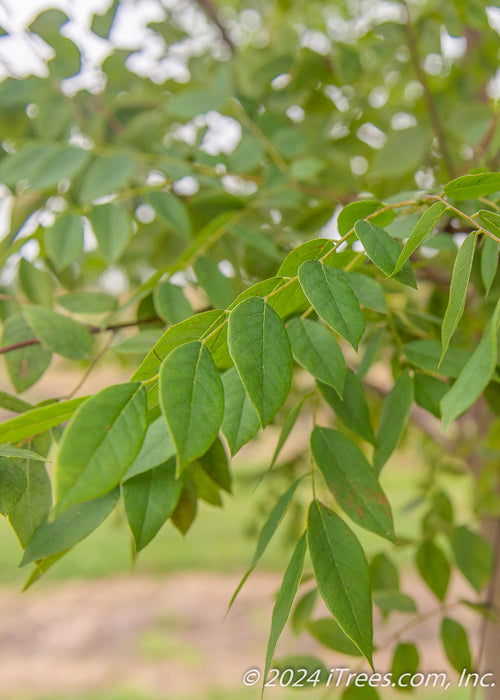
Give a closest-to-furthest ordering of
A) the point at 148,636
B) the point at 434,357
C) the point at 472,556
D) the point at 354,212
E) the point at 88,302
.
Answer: the point at 354,212
the point at 434,357
the point at 88,302
the point at 472,556
the point at 148,636

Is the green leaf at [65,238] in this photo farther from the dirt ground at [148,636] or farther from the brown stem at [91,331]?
the dirt ground at [148,636]

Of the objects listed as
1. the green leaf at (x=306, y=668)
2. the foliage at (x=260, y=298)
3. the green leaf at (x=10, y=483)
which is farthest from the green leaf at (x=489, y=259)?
the green leaf at (x=306, y=668)

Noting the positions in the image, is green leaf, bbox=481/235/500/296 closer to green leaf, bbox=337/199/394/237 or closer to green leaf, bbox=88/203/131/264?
green leaf, bbox=337/199/394/237

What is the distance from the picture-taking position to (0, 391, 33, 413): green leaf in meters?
0.46

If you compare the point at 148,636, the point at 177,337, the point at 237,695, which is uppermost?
the point at 177,337

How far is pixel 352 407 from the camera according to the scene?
49 cm

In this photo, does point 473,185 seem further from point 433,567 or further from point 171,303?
point 433,567

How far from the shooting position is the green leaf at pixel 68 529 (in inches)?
15.8

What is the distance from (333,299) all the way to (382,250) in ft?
0.14

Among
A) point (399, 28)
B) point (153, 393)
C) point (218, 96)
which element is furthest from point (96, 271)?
point (153, 393)

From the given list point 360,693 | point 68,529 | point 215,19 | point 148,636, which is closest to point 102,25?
point 215,19

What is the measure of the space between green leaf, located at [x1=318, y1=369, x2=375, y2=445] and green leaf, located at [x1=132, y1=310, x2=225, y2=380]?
0.48 ft

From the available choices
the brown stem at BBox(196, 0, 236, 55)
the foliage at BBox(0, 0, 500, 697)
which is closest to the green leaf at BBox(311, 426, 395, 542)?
the foliage at BBox(0, 0, 500, 697)

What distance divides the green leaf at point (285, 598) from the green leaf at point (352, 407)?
11cm
